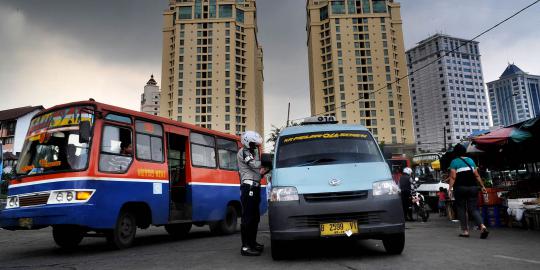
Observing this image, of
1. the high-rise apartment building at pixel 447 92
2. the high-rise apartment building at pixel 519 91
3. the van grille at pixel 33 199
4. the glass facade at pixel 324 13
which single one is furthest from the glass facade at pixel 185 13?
the high-rise apartment building at pixel 519 91

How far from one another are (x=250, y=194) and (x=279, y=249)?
1282mm

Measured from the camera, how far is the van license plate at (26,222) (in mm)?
6590

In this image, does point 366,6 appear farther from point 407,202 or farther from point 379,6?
point 407,202

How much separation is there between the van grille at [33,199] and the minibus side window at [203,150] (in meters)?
3.64

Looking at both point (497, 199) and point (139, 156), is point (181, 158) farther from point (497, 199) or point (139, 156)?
point (497, 199)

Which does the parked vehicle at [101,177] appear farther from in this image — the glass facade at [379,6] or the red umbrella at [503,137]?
the glass facade at [379,6]

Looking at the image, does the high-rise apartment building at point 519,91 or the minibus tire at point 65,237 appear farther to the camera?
the high-rise apartment building at point 519,91

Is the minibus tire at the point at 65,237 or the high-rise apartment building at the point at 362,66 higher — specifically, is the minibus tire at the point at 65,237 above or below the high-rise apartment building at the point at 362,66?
below

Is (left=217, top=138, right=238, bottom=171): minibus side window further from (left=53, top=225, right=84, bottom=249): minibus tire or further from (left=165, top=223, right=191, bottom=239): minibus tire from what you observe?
(left=53, top=225, right=84, bottom=249): minibus tire

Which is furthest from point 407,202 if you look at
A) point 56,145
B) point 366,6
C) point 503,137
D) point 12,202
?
point 366,6

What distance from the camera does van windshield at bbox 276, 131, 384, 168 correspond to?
5949 millimetres

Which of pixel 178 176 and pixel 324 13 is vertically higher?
pixel 324 13

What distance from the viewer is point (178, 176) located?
10.0 meters

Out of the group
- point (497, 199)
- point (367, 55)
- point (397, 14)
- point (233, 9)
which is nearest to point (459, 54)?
point (397, 14)
